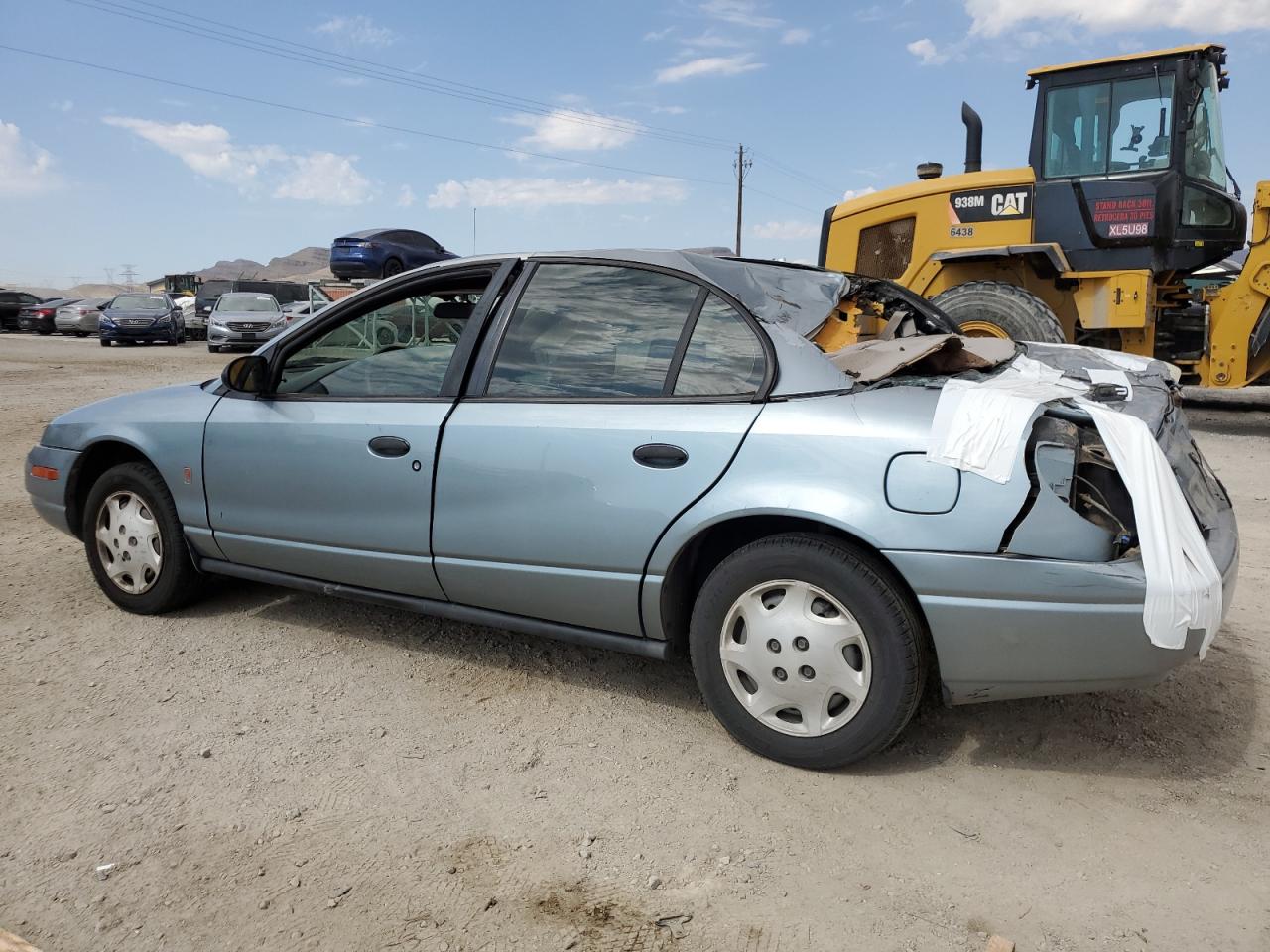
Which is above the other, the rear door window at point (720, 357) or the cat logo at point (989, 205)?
the cat logo at point (989, 205)

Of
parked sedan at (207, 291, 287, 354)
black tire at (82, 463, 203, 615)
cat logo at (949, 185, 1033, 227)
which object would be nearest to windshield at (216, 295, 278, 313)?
parked sedan at (207, 291, 287, 354)

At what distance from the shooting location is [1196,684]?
3.46 meters

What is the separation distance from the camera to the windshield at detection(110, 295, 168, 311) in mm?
25203

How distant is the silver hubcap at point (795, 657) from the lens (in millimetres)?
2775

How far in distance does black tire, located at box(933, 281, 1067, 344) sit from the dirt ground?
15.7 feet

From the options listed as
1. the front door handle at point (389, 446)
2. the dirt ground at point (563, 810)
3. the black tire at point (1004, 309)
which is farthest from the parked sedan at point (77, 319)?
the front door handle at point (389, 446)

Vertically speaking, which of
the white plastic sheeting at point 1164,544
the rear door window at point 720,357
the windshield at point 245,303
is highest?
the windshield at point 245,303

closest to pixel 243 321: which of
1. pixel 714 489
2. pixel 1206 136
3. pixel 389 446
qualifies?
pixel 1206 136

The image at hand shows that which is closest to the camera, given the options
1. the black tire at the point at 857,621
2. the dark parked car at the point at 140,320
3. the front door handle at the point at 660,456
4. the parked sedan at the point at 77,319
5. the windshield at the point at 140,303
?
the black tire at the point at 857,621

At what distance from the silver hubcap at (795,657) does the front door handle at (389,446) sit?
137cm

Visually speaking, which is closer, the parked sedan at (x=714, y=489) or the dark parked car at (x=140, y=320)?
the parked sedan at (x=714, y=489)

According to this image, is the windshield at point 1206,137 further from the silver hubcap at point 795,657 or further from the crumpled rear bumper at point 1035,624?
the silver hubcap at point 795,657

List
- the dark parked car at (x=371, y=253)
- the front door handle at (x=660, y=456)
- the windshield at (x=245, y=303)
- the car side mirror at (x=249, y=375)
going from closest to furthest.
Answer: the front door handle at (x=660, y=456) → the car side mirror at (x=249, y=375) → the dark parked car at (x=371, y=253) → the windshield at (x=245, y=303)

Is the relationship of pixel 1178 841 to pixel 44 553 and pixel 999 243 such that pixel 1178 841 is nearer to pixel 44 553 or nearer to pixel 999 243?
pixel 44 553
